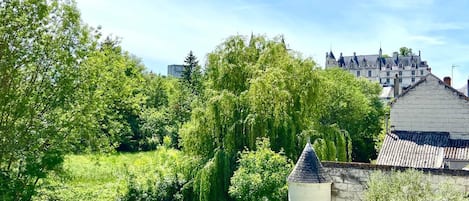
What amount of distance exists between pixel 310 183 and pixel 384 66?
9835 centimetres

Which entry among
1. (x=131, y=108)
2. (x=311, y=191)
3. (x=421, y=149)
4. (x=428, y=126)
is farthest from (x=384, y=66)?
(x=311, y=191)

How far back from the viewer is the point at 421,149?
19.9 metres

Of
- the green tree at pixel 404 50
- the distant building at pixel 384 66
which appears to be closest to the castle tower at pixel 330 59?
the distant building at pixel 384 66

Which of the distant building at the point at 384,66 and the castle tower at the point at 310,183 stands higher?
the distant building at the point at 384,66

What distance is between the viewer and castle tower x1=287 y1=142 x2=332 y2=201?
10.5 meters

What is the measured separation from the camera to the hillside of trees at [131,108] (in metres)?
13.1

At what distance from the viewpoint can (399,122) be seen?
71.6 ft

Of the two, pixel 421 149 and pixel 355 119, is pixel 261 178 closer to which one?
pixel 421 149

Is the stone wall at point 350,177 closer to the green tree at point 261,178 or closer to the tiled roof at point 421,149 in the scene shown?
the green tree at point 261,178

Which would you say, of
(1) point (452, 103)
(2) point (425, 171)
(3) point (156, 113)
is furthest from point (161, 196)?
(3) point (156, 113)

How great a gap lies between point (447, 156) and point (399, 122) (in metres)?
3.11

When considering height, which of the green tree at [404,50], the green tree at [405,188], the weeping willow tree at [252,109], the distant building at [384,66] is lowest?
the green tree at [405,188]

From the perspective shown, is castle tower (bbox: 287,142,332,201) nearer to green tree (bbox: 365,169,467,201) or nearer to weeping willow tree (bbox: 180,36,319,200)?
green tree (bbox: 365,169,467,201)

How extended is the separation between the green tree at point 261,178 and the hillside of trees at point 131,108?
0.03 m
